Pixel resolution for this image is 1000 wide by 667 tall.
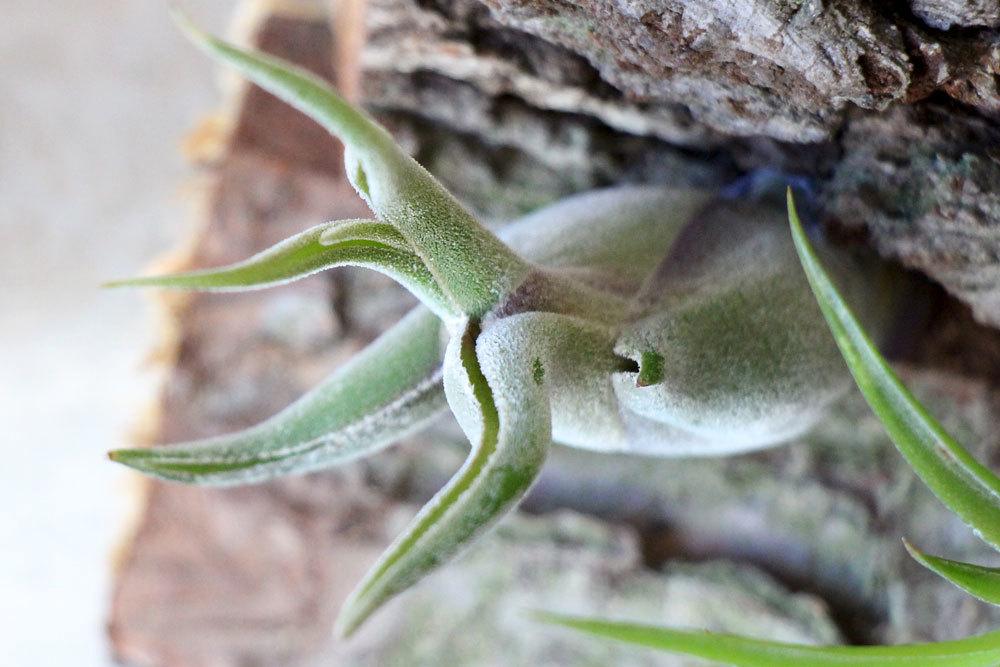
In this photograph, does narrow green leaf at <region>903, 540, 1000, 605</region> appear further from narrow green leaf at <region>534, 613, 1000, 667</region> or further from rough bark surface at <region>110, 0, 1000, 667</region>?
rough bark surface at <region>110, 0, 1000, 667</region>

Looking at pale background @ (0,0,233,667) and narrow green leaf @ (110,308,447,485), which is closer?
narrow green leaf @ (110,308,447,485)

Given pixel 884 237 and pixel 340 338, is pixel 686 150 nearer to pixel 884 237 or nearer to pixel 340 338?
pixel 884 237

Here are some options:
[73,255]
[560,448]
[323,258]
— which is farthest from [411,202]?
[73,255]

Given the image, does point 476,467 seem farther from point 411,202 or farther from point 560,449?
point 560,449

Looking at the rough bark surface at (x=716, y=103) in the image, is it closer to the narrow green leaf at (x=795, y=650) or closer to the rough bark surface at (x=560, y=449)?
the rough bark surface at (x=560, y=449)

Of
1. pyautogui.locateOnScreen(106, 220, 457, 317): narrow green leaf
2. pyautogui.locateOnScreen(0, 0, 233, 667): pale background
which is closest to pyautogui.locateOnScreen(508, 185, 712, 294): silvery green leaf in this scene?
pyautogui.locateOnScreen(106, 220, 457, 317): narrow green leaf

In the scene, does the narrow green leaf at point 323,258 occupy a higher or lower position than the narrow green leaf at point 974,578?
higher

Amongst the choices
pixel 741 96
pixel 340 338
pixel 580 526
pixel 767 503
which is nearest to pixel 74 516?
pixel 340 338

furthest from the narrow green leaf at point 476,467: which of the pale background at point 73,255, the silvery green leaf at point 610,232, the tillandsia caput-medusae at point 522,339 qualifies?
the pale background at point 73,255
